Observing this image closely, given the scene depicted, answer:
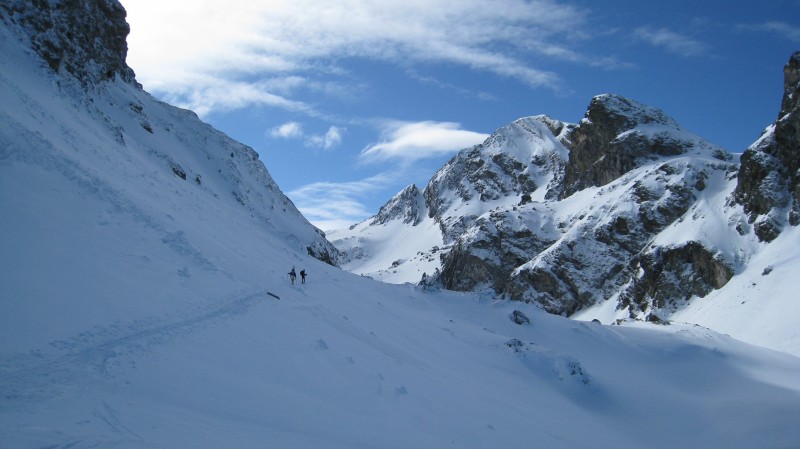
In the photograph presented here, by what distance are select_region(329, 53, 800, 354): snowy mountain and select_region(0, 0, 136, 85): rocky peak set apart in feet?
123

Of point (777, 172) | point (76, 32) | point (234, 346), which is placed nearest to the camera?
point (234, 346)

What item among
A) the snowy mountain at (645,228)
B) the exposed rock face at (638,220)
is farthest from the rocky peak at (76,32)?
the exposed rock face at (638,220)

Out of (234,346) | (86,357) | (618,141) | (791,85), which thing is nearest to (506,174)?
(618,141)

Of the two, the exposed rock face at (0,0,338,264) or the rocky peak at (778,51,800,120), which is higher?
the rocky peak at (778,51,800,120)

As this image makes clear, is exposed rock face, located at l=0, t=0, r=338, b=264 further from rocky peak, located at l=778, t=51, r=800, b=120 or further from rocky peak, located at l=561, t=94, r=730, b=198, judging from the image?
rocky peak, located at l=561, t=94, r=730, b=198

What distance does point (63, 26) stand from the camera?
39781mm

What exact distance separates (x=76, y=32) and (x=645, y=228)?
3093 inches

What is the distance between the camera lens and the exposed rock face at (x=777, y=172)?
219 ft

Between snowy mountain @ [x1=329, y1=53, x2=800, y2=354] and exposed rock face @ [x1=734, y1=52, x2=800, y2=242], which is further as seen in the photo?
snowy mountain @ [x1=329, y1=53, x2=800, y2=354]

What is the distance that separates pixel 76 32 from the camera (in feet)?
136

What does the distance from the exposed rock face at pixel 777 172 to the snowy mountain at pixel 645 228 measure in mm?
148

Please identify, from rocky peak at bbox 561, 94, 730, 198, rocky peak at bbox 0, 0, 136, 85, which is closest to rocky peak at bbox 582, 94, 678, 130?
rocky peak at bbox 561, 94, 730, 198

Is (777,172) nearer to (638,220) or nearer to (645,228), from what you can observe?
Answer: (645,228)

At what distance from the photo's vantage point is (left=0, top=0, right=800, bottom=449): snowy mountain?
980 centimetres
